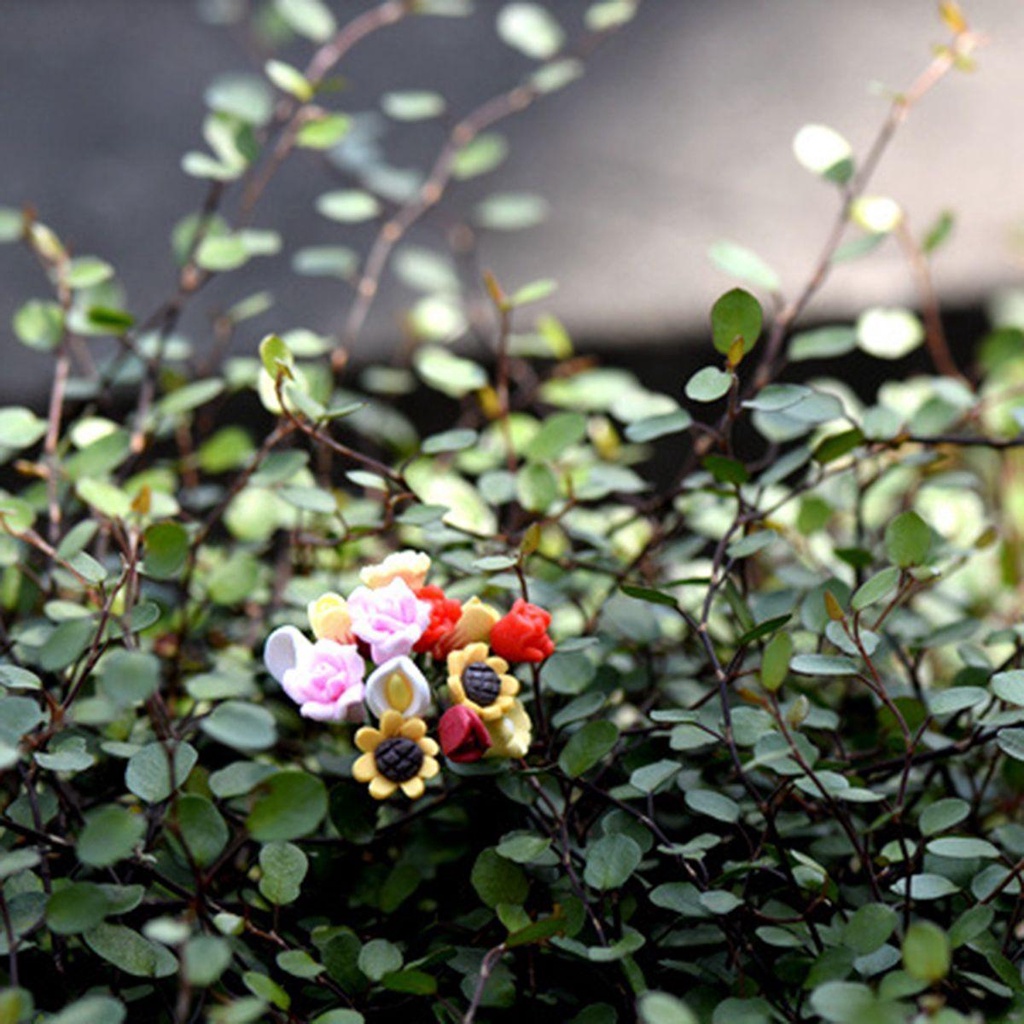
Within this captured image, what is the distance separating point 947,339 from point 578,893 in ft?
5.35

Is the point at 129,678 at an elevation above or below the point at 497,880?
above

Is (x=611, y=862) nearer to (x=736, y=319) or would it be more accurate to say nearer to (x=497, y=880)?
(x=497, y=880)

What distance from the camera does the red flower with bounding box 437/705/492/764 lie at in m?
0.67

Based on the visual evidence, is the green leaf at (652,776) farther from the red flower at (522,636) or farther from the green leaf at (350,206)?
the green leaf at (350,206)

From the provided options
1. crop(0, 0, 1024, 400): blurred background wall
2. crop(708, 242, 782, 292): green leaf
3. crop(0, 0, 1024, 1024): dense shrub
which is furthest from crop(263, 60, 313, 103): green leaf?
crop(0, 0, 1024, 400): blurred background wall

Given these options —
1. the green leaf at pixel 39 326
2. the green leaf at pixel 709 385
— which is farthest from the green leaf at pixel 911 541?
the green leaf at pixel 39 326

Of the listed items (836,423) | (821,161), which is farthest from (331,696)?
(836,423)

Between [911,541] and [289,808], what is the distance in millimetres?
341

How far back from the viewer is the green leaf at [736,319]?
30.6 inches

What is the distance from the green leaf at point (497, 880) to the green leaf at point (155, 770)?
0.49ft

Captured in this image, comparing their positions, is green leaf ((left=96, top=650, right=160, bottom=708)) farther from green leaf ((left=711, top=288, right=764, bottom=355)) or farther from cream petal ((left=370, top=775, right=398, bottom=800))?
green leaf ((left=711, top=288, right=764, bottom=355))

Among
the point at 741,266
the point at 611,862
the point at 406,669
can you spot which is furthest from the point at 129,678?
the point at 741,266

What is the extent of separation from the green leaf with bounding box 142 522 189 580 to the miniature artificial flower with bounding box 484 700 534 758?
17cm

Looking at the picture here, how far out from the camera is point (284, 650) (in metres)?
0.70
